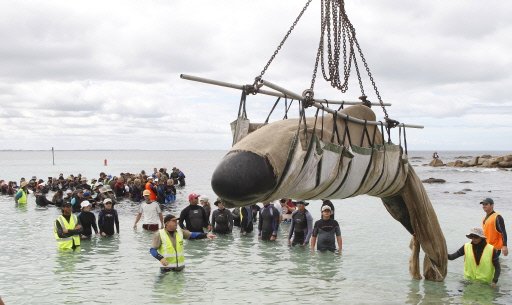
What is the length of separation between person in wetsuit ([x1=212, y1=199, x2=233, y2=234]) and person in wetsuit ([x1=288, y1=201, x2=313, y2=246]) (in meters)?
2.72

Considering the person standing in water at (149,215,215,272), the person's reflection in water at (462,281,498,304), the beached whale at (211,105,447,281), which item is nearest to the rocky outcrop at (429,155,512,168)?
the person's reflection in water at (462,281,498,304)

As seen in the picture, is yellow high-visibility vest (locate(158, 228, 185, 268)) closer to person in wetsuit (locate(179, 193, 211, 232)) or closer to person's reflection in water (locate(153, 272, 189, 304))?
person's reflection in water (locate(153, 272, 189, 304))

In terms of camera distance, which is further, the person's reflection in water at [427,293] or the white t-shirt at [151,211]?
the white t-shirt at [151,211]

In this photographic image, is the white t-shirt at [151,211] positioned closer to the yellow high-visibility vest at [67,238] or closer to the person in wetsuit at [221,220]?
the person in wetsuit at [221,220]

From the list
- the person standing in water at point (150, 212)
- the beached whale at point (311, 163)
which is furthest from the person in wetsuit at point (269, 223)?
the beached whale at point (311, 163)

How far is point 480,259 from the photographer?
11164 millimetres

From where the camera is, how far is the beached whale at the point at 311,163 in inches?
242

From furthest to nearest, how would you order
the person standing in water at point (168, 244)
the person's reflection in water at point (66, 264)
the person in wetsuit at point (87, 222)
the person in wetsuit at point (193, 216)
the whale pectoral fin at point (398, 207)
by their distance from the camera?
the person in wetsuit at point (87, 222) < the person in wetsuit at point (193, 216) < the person's reflection in water at point (66, 264) < the person standing in water at point (168, 244) < the whale pectoral fin at point (398, 207)

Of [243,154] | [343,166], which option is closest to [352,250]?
[343,166]

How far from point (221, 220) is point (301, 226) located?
3.20m

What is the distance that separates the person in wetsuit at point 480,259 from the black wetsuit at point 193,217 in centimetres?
745

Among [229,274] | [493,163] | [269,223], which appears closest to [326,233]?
[269,223]

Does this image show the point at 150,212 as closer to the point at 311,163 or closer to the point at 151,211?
the point at 151,211

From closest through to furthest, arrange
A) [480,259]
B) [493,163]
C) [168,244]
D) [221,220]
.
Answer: [480,259], [168,244], [221,220], [493,163]
